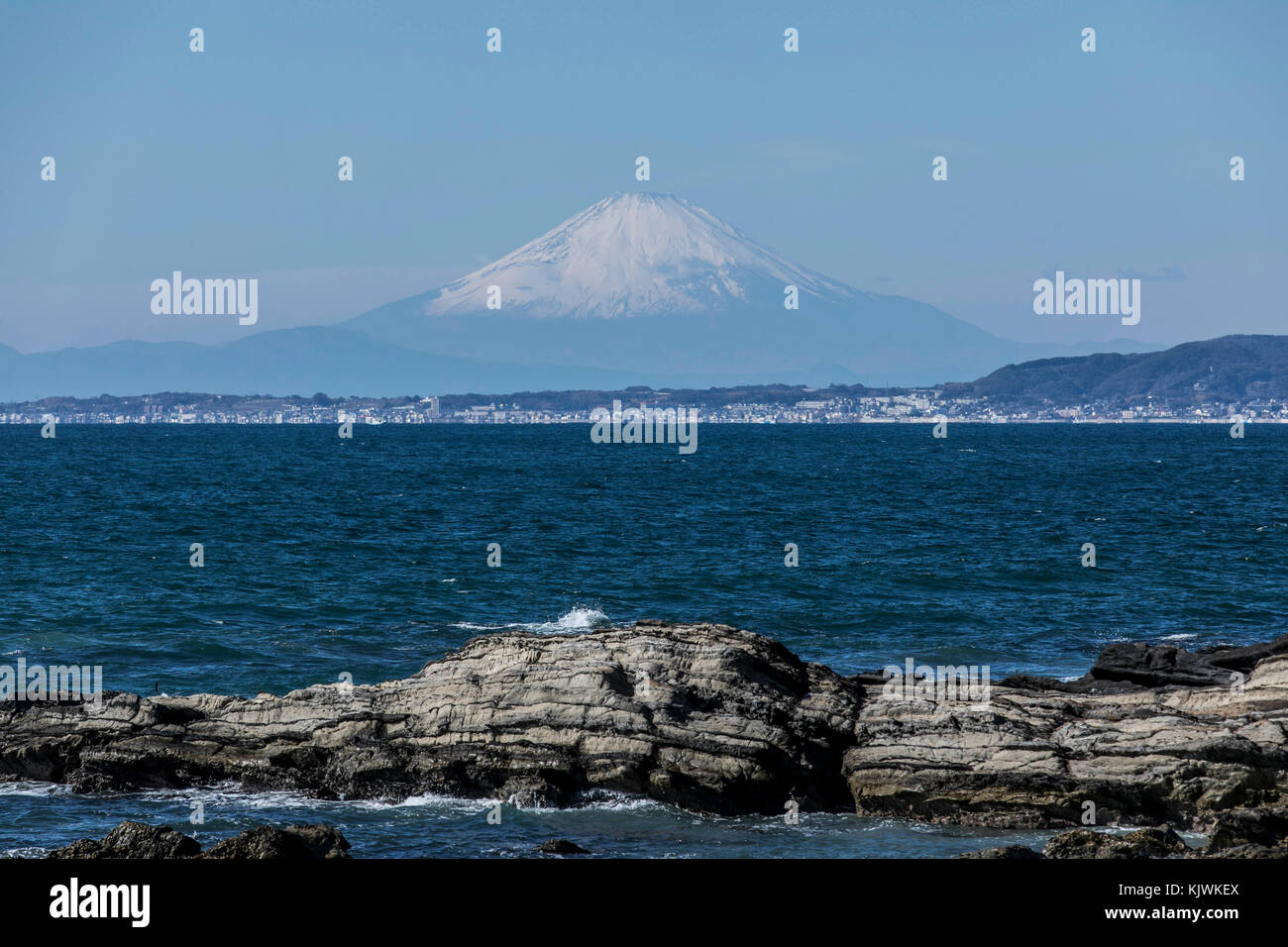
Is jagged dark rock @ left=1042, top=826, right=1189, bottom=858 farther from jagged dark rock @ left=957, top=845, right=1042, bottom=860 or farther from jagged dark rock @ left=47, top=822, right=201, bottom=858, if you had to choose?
jagged dark rock @ left=47, top=822, right=201, bottom=858

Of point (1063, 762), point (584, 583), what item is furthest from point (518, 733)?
point (584, 583)

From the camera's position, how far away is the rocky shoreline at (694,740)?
21234 mm

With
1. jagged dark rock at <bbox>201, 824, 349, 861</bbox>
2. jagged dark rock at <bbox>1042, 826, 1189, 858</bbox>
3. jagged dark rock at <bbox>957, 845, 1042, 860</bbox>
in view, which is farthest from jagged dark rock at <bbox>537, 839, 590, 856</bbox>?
jagged dark rock at <bbox>1042, 826, 1189, 858</bbox>

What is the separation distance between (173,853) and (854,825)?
34.4 ft

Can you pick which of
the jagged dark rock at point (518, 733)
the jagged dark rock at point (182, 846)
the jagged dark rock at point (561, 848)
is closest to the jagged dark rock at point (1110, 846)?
the jagged dark rock at point (518, 733)

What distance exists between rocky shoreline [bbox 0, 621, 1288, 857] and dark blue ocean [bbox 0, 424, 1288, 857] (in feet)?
2.44

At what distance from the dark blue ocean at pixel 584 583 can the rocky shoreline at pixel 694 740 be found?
2.44 feet

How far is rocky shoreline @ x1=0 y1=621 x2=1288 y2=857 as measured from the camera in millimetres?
21234

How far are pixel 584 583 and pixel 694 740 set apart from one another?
91.4 feet

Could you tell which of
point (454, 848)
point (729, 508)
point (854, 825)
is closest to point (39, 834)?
point (454, 848)

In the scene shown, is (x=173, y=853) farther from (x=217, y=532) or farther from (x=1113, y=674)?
(x=217, y=532)

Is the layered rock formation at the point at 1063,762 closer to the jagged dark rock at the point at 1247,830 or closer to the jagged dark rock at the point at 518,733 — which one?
the jagged dark rock at the point at 518,733

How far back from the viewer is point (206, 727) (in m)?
24.5

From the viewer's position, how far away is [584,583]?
5012cm
